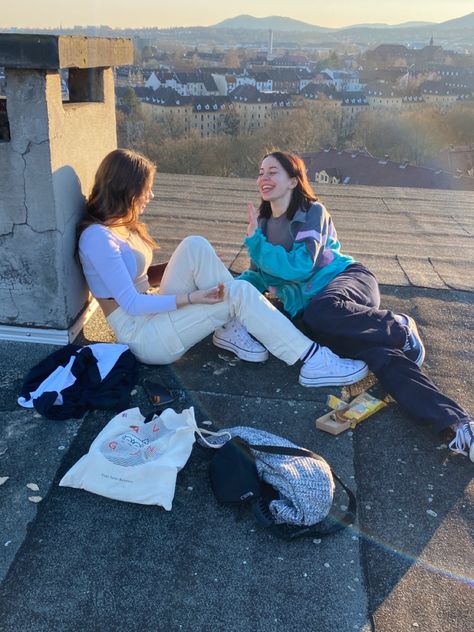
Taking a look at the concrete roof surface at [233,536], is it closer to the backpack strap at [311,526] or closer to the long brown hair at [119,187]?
the backpack strap at [311,526]

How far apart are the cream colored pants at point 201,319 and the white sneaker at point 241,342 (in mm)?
166

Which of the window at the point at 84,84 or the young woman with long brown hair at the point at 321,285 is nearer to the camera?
the young woman with long brown hair at the point at 321,285

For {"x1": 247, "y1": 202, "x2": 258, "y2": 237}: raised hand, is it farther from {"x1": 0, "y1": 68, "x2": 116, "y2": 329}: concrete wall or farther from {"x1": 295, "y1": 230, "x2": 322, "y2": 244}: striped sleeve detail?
{"x1": 0, "y1": 68, "x2": 116, "y2": 329}: concrete wall

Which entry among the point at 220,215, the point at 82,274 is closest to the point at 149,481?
the point at 82,274

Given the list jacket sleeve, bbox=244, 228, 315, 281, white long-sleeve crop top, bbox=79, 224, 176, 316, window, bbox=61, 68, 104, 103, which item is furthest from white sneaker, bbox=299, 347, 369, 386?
window, bbox=61, 68, 104, 103

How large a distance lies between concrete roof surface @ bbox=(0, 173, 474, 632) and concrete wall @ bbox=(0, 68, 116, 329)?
27cm

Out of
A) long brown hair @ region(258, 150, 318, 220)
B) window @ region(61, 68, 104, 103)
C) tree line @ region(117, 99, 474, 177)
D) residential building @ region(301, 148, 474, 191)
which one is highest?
window @ region(61, 68, 104, 103)

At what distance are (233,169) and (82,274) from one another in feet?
120

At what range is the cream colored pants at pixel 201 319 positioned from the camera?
10.3 feet

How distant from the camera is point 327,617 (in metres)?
1.89

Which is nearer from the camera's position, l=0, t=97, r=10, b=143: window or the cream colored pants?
l=0, t=97, r=10, b=143: window

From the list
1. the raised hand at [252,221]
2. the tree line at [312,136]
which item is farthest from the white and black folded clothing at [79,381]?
the tree line at [312,136]

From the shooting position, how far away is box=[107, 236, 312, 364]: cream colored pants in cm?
314

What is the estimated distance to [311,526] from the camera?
7.23ft
